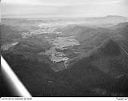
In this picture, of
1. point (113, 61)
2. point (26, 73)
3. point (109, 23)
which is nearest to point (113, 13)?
point (109, 23)

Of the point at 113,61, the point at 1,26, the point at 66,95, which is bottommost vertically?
the point at 66,95

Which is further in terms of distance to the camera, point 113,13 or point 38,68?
point 113,13

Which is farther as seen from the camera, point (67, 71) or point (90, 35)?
point (90, 35)

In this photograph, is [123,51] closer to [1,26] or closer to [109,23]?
[109,23]

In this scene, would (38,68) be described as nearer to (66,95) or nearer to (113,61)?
(66,95)

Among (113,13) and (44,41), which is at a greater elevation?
(113,13)

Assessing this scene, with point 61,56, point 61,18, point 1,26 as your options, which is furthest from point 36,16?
point 61,56
